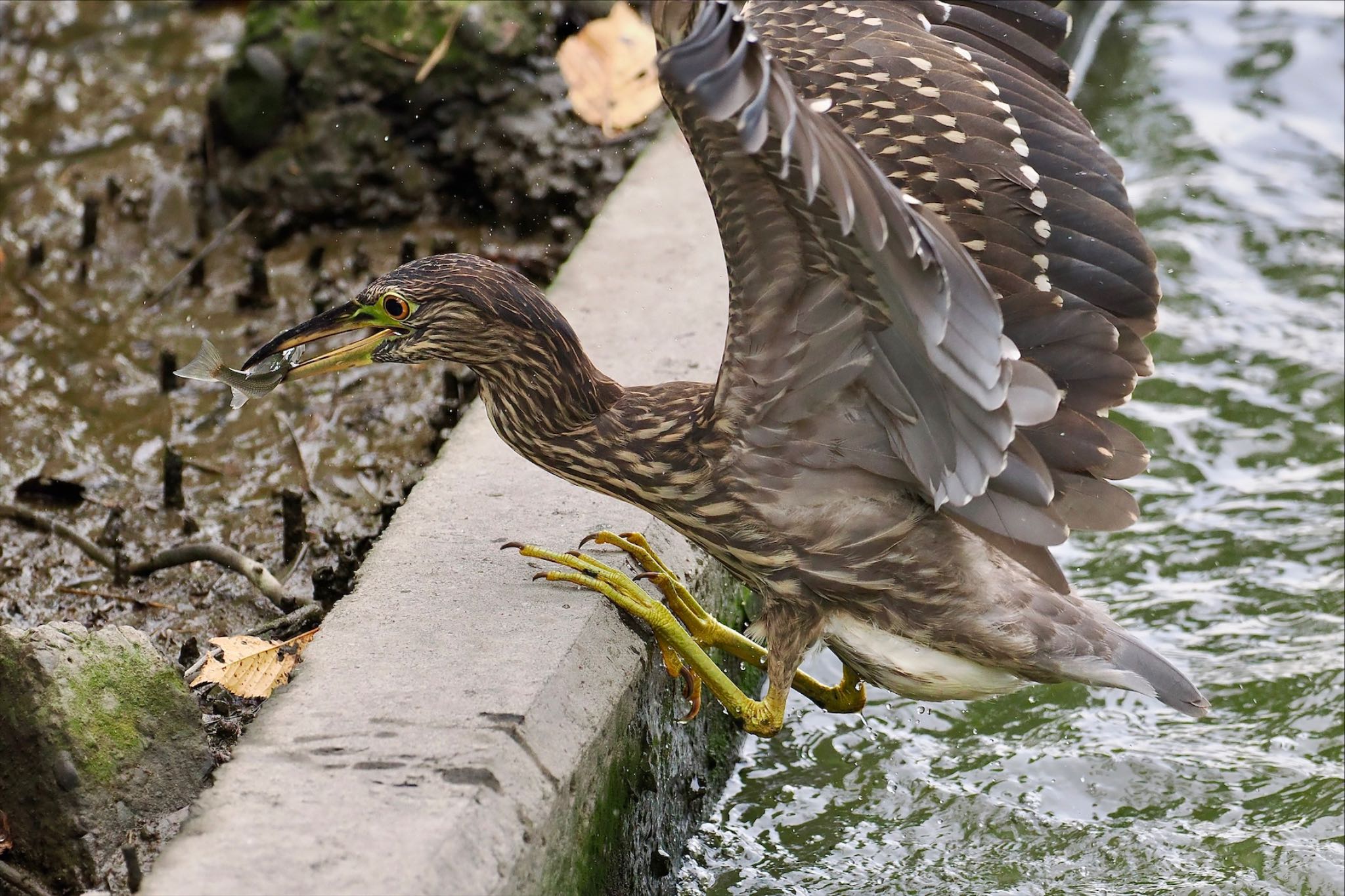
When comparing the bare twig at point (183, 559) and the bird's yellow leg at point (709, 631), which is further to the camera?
the bare twig at point (183, 559)

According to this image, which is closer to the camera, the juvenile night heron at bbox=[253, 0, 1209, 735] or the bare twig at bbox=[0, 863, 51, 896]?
the bare twig at bbox=[0, 863, 51, 896]

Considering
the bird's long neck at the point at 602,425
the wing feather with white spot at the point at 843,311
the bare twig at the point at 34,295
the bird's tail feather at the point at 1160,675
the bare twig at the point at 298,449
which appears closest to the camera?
the wing feather with white spot at the point at 843,311

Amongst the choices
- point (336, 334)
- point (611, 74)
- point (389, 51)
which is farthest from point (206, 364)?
point (611, 74)

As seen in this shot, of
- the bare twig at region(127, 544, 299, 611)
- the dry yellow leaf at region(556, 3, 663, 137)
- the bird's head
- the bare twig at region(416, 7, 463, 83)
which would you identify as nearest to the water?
the bare twig at region(127, 544, 299, 611)

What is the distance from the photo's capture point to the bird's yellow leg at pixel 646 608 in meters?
3.49

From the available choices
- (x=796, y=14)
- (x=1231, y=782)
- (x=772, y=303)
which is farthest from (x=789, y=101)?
(x=1231, y=782)

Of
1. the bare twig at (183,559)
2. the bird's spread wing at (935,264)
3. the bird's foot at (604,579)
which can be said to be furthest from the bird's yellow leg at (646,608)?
the bare twig at (183,559)

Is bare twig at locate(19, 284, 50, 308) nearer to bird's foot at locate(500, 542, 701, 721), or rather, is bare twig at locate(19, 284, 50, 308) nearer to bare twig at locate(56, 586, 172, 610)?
bare twig at locate(56, 586, 172, 610)

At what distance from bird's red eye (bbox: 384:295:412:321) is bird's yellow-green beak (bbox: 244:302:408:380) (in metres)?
0.01

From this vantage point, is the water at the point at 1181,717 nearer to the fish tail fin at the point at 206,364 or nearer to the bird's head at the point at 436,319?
the bird's head at the point at 436,319

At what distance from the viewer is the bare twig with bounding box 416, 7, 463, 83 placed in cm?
589

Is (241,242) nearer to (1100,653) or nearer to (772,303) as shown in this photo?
(772,303)

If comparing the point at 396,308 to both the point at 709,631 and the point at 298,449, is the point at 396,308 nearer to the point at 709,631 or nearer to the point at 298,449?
the point at 709,631

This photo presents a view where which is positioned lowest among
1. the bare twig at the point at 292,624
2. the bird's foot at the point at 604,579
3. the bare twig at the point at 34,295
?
the bare twig at the point at 292,624
